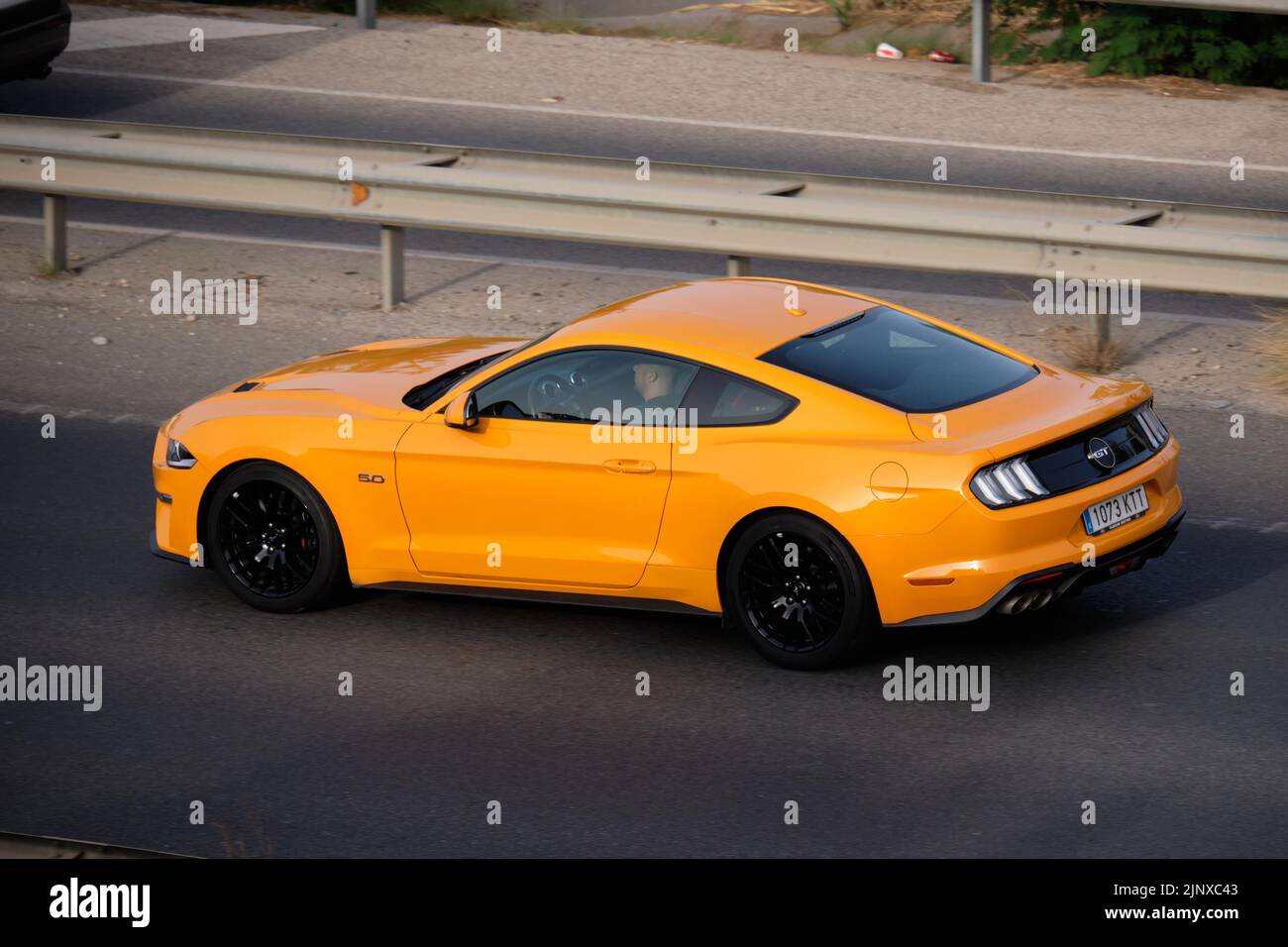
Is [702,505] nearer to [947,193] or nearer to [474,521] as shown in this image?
[474,521]

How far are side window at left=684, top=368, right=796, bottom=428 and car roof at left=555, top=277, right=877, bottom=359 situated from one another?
0.42 ft

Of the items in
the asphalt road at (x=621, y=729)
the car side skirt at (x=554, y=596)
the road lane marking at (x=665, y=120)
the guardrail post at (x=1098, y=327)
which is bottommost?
the asphalt road at (x=621, y=729)

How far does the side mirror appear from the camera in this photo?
8.52m

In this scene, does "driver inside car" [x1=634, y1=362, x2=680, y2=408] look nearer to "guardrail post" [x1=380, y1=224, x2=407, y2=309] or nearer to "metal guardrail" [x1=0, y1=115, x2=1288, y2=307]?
"metal guardrail" [x1=0, y1=115, x2=1288, y2=307]

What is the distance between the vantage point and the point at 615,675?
8203 millimetres

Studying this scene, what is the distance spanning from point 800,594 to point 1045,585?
964 millimetres

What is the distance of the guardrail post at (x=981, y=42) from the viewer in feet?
57.3

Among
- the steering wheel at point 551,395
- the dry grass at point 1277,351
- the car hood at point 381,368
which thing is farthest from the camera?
the dry grass at point 1277,351

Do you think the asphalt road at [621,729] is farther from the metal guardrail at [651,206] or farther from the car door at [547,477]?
the metal guardrail at [651,206]

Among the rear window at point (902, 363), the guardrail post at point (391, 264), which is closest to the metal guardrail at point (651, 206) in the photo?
the guardrail post at point (391, 264)

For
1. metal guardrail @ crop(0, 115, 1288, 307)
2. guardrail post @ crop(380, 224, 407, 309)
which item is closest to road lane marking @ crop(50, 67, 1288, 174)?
metal guardrail @ crop(0, 115, 1288, 307)

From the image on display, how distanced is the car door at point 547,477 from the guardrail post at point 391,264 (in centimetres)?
480
